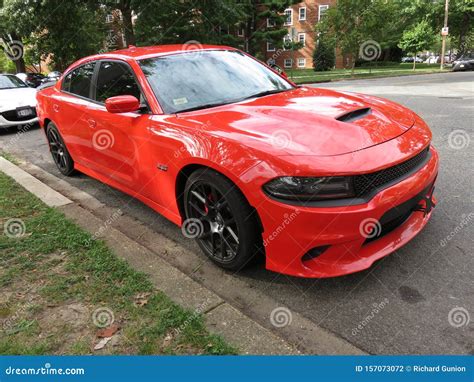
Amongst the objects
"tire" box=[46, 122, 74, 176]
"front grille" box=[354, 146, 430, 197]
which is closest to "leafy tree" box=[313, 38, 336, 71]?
"tire" box=[46, 122, 74, 176]

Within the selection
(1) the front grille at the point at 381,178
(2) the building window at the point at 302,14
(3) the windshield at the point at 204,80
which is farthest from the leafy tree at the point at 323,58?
(1) the front grille at the point at 381,178

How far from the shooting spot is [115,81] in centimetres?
391

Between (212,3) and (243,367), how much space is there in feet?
72.3

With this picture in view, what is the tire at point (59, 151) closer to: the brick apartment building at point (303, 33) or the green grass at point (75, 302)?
the green grass at point (75, 302)

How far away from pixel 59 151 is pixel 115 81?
210 centimetres

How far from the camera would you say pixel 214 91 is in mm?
3441

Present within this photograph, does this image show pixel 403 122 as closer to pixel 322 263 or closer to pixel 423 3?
pixel 322 263

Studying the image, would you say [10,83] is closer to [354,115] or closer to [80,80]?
[80,80]

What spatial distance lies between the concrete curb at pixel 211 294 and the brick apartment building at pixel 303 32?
43.3 metres

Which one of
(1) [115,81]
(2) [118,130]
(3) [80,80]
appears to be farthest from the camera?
(3) [80,80]

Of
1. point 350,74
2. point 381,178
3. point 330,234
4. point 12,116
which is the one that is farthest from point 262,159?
point 350,74

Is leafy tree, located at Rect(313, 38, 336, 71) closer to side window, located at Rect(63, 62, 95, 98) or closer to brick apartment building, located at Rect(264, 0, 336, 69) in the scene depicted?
brick apartment building, located at Rect(264, 0, 336, 69)

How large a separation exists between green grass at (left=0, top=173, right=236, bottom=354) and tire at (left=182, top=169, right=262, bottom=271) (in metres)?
0.53

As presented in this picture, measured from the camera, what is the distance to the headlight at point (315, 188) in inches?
93.7
